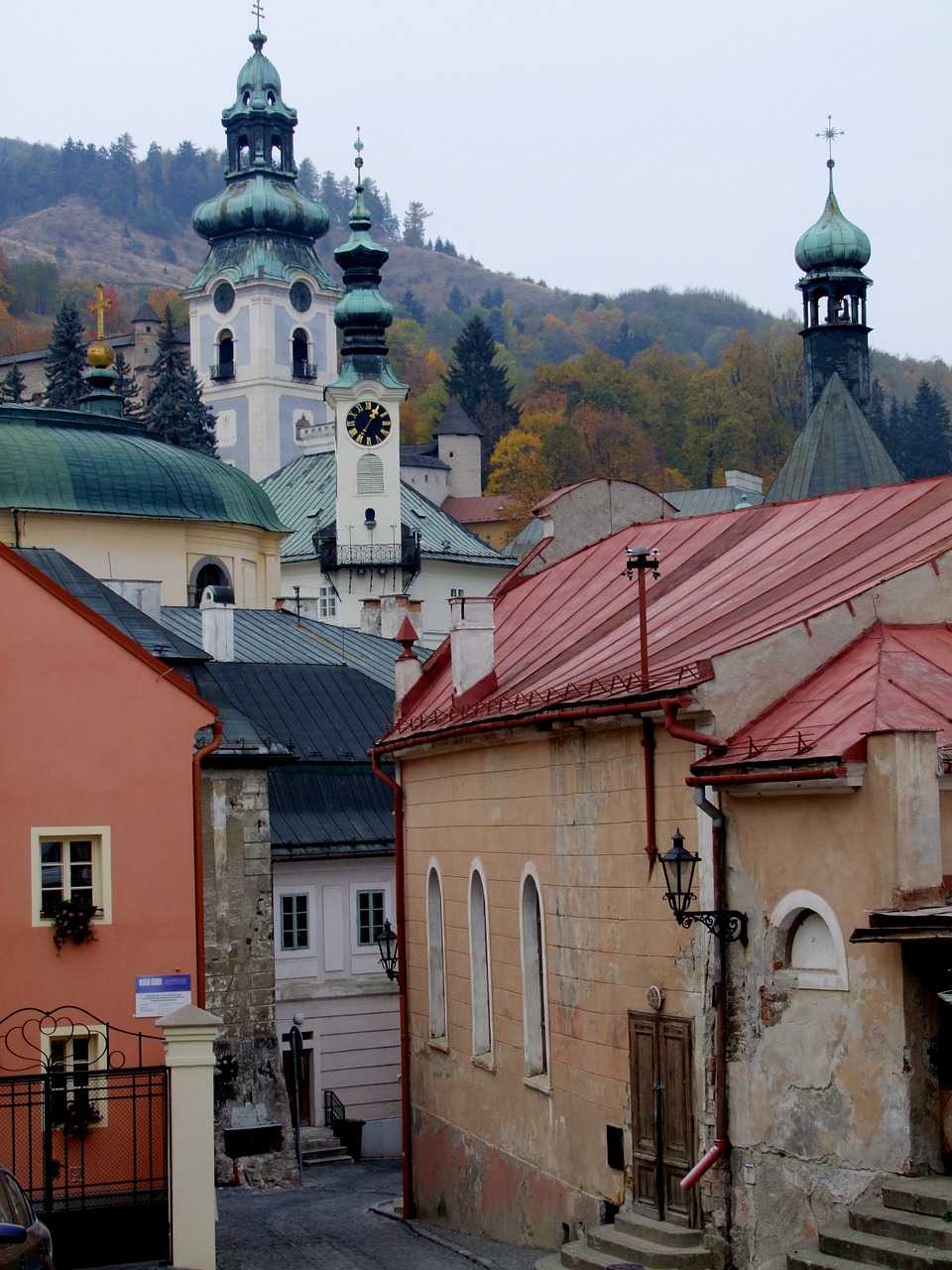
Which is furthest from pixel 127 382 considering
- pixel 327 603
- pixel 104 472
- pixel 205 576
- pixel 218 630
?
pixel 218 630

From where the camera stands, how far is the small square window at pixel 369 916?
33.9 metres

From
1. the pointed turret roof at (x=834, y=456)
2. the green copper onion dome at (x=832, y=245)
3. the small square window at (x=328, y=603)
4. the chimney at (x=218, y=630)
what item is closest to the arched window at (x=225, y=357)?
the small square window at (x=328, y=603)

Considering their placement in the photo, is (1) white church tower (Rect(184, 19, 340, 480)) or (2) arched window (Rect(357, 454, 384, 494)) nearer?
(2) arched window (Rect(357, 454, 384, 494))

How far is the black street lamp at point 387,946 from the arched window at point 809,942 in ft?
52.9

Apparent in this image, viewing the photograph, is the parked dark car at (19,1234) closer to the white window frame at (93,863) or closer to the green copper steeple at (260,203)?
the white window frame at (93,863)

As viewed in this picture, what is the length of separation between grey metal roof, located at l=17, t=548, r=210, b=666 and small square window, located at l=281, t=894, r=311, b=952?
640 centimetres

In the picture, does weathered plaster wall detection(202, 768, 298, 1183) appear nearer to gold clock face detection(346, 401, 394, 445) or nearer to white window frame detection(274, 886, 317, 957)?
white window frame detection(274, 886, 317, 957)

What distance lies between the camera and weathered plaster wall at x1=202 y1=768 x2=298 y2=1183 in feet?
90.2

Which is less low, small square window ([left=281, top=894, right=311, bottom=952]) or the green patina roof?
the green patina roof

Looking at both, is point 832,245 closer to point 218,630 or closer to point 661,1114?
point 218,630

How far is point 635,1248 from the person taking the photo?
50.7 feet

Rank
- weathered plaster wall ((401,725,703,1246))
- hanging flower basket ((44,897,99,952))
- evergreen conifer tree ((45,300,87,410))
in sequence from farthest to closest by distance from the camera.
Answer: evergreen conifer tree ((45,300,87,410)) < hanging flower basket ((44,897,99,952)) < weathered plaster wall ((401,725,703,1246))

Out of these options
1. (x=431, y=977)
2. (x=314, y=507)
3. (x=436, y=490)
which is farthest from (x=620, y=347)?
(x=431, y=977)

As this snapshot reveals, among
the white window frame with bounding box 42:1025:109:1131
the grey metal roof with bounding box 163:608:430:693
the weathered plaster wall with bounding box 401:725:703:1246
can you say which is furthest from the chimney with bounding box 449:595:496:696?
the grey metal roof with bounding box 163:608:430:693
